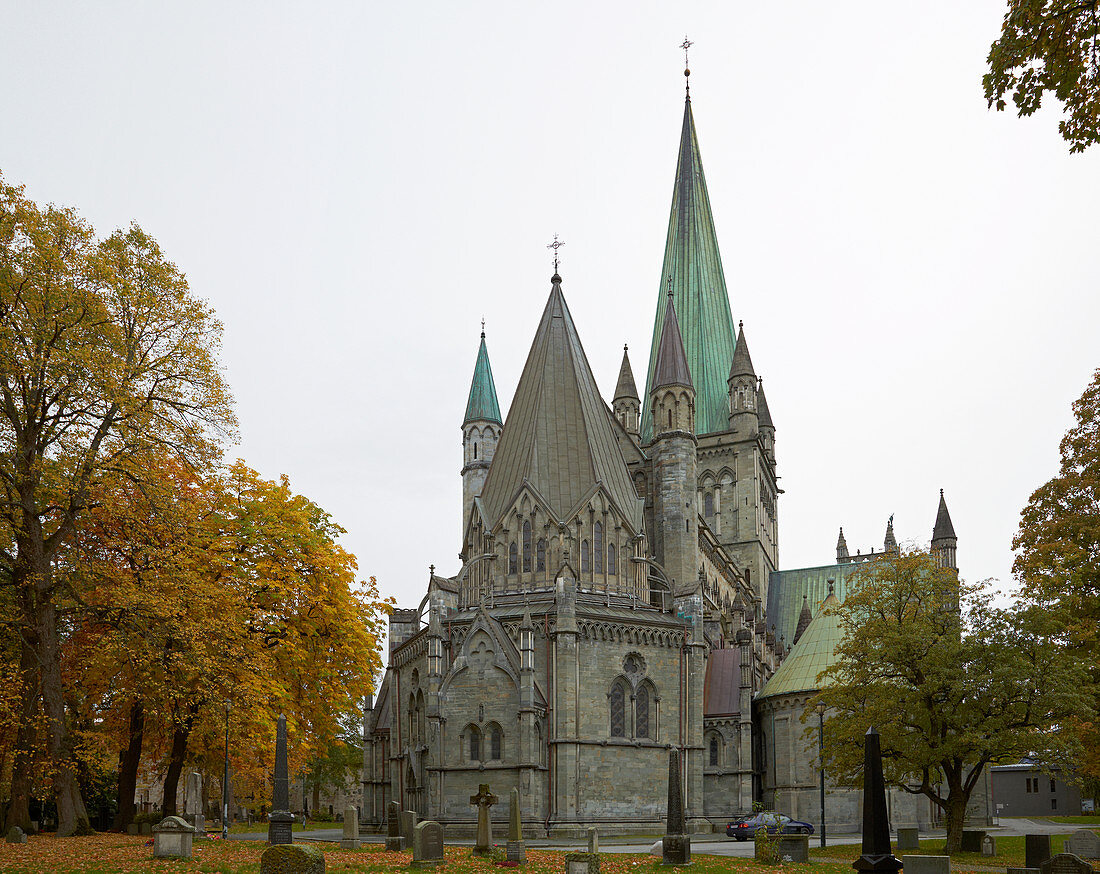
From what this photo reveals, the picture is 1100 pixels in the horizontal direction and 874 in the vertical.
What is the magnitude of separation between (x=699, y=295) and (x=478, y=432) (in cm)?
2461

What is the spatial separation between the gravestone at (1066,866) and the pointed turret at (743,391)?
5684 cm

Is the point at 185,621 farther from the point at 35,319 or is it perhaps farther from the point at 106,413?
the point at 35,319

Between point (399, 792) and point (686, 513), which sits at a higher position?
point (686, 513)

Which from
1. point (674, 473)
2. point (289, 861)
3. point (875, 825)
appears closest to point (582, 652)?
point (674, 473)

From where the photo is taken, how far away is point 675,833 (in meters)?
22.2

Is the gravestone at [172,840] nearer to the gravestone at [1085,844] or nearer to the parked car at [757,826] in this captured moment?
the gravestone at [1085,844]

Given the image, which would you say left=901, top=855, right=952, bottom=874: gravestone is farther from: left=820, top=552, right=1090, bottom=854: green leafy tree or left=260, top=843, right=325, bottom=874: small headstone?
left=820, top=552, right=1090, bottom=854: green leafy tree

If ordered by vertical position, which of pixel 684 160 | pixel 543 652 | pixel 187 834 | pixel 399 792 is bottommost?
pixel 399 792

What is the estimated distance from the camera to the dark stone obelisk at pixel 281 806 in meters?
17.4

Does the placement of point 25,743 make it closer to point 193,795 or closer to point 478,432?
point 478,432

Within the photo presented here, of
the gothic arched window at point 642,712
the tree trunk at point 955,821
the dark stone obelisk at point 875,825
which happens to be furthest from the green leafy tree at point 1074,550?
the dark stone obelisk at point 875,825

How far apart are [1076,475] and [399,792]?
29972mm

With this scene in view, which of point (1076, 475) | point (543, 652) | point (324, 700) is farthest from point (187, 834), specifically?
point (1076, 475)

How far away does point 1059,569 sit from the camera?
2923cm
